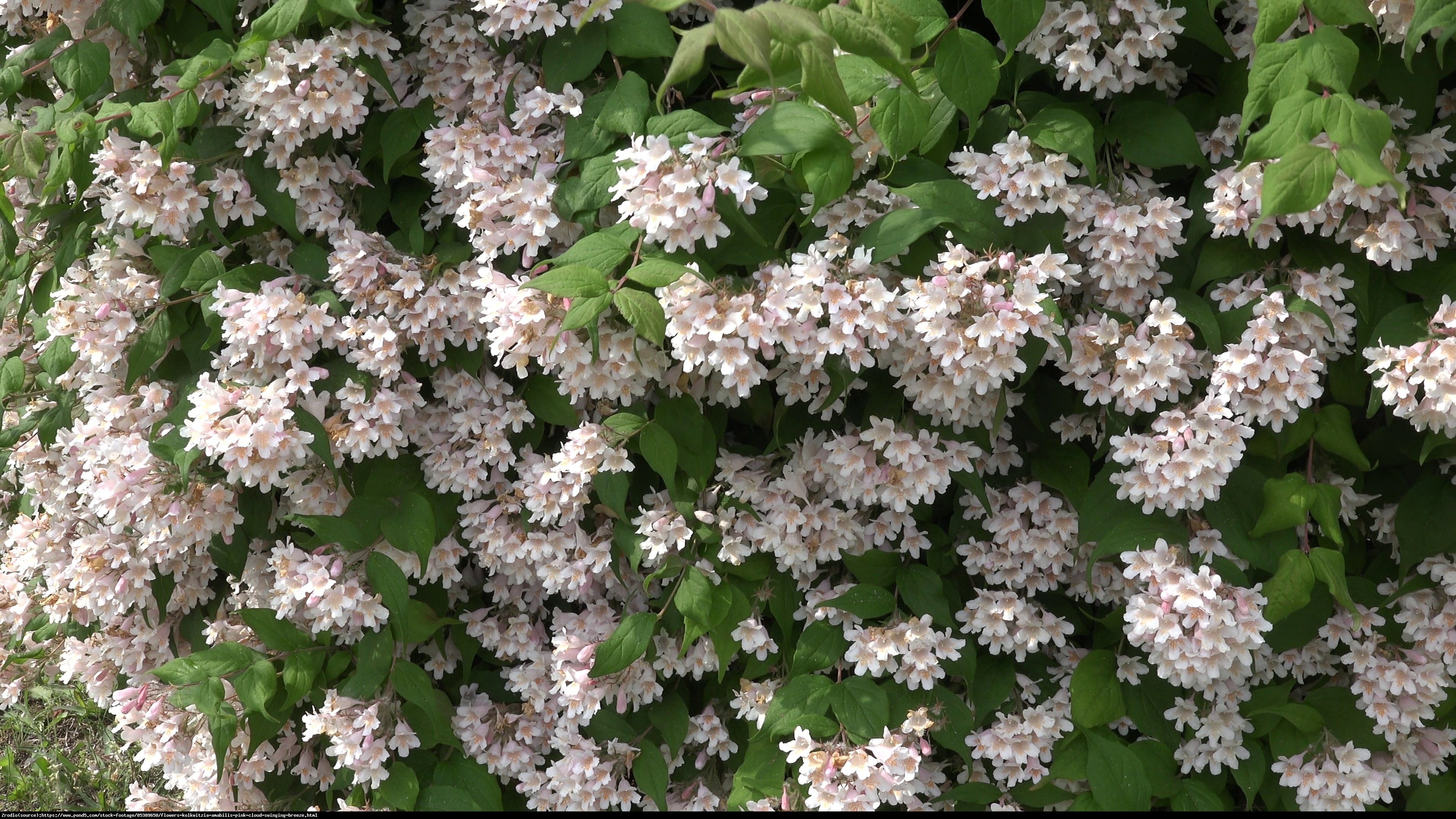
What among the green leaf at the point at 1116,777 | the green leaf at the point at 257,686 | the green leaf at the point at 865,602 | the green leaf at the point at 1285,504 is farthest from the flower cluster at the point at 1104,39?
the green leaf at the point at 257,686

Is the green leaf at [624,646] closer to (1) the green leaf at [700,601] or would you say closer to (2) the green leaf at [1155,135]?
(1) the green leaf at [700,601]

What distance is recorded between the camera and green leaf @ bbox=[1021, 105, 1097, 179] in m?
2.10

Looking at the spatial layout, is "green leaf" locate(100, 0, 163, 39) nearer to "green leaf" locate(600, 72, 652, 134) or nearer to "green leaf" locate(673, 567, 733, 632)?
"green leaf" locate(600, 72, 652, 134)

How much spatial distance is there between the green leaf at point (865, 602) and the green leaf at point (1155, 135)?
42.2 inches

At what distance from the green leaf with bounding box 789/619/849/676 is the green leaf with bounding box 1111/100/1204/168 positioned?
121 centimetres

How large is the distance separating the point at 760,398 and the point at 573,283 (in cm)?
62

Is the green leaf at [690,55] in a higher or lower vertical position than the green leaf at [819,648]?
higher

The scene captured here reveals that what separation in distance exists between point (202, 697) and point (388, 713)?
16.0 inches

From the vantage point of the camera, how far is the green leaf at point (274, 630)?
8.00ft

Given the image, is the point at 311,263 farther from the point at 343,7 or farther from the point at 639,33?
the point at 639,33

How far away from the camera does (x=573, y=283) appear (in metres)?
1.97

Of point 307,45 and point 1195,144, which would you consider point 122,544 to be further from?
point 1195,144

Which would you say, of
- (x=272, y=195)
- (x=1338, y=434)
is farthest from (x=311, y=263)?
(x=1338, y=434)

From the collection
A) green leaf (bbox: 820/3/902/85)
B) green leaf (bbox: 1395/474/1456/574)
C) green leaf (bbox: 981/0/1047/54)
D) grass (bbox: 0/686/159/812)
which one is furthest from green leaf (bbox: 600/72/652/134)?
grass (bbox: 0/686/159/812)
